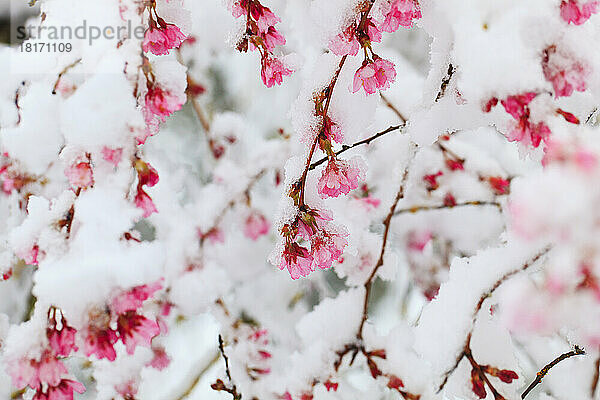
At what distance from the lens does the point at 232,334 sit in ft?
4.90

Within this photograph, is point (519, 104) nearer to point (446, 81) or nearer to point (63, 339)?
point (446, 81)

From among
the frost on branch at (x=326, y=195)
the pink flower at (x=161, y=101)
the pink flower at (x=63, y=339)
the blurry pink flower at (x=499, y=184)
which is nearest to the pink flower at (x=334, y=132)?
the frost on branch at (x=326, y=195)

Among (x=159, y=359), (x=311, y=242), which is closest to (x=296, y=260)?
(x=311, y=242)

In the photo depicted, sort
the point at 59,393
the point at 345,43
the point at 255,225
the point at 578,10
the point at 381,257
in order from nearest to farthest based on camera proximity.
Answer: the point at 578,10 → the point at 345,43 → the point at 59,393 → the point at 381,257 → the point at 255,225

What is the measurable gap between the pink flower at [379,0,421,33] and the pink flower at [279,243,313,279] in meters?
0.33

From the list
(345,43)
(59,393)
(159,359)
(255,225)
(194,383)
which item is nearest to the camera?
(345,43)

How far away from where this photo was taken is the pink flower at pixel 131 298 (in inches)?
31.0

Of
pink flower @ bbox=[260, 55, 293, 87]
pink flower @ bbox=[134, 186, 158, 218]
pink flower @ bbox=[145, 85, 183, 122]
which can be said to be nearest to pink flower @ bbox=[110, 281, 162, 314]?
pink flower @ bbox=[134, 186, 158, 218]

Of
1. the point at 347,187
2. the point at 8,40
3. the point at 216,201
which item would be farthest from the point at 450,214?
the point at 8,40

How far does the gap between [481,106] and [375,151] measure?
101cm

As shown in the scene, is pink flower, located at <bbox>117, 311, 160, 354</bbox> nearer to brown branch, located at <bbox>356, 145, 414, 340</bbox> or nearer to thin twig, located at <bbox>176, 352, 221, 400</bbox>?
brown branch, located at <bbox>356, 145, 414, 340</bbox>

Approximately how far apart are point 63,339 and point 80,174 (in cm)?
23

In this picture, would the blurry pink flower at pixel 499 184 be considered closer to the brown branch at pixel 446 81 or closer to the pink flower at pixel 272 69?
the brown branch at pixel 446 81

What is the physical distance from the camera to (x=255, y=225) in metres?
1.67
